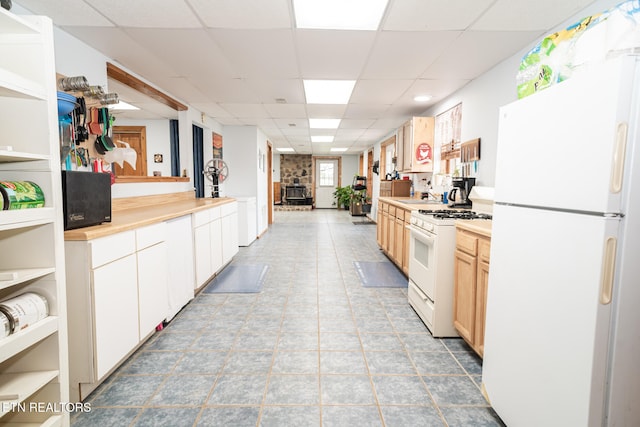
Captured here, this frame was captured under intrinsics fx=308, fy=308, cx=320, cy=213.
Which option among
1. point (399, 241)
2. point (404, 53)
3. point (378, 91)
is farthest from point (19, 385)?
point (378, 91)

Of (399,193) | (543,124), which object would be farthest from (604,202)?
(399,193)

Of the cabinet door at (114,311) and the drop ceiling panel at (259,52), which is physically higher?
A: the drop ceiling panel at (259,52)

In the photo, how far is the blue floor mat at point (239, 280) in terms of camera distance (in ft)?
11.0

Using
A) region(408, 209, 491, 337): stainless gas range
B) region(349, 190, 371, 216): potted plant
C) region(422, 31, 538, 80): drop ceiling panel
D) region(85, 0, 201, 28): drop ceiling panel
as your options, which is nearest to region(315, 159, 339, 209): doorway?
region(349, 190, 371, 216): potted plant

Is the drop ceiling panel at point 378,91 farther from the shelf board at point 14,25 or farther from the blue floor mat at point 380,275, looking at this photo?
the shelf board at point 14,25

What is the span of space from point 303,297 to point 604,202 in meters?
2.59

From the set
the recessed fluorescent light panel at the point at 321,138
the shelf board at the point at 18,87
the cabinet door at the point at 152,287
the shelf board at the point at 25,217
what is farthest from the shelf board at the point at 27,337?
the recessed fluorescent light panel at the point at 321,138

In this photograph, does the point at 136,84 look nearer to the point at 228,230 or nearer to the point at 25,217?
the point at 228,230

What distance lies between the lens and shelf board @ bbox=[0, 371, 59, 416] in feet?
3.95

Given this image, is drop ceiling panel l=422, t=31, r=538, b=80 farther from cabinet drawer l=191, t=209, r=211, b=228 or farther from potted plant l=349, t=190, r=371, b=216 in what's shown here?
potted plant l=349, t=190, r=371, b=216

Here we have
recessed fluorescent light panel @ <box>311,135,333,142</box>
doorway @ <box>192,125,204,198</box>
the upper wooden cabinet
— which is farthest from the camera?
recessed fluorescent light panel @ <box>311,135,333,142</box>

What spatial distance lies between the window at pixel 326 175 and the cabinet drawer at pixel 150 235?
10.9m

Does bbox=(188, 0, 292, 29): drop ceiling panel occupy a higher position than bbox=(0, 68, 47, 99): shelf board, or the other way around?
bbox=(188, 0, 292, 29): drop ceiling panel

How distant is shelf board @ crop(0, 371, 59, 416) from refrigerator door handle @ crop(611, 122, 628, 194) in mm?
2255
